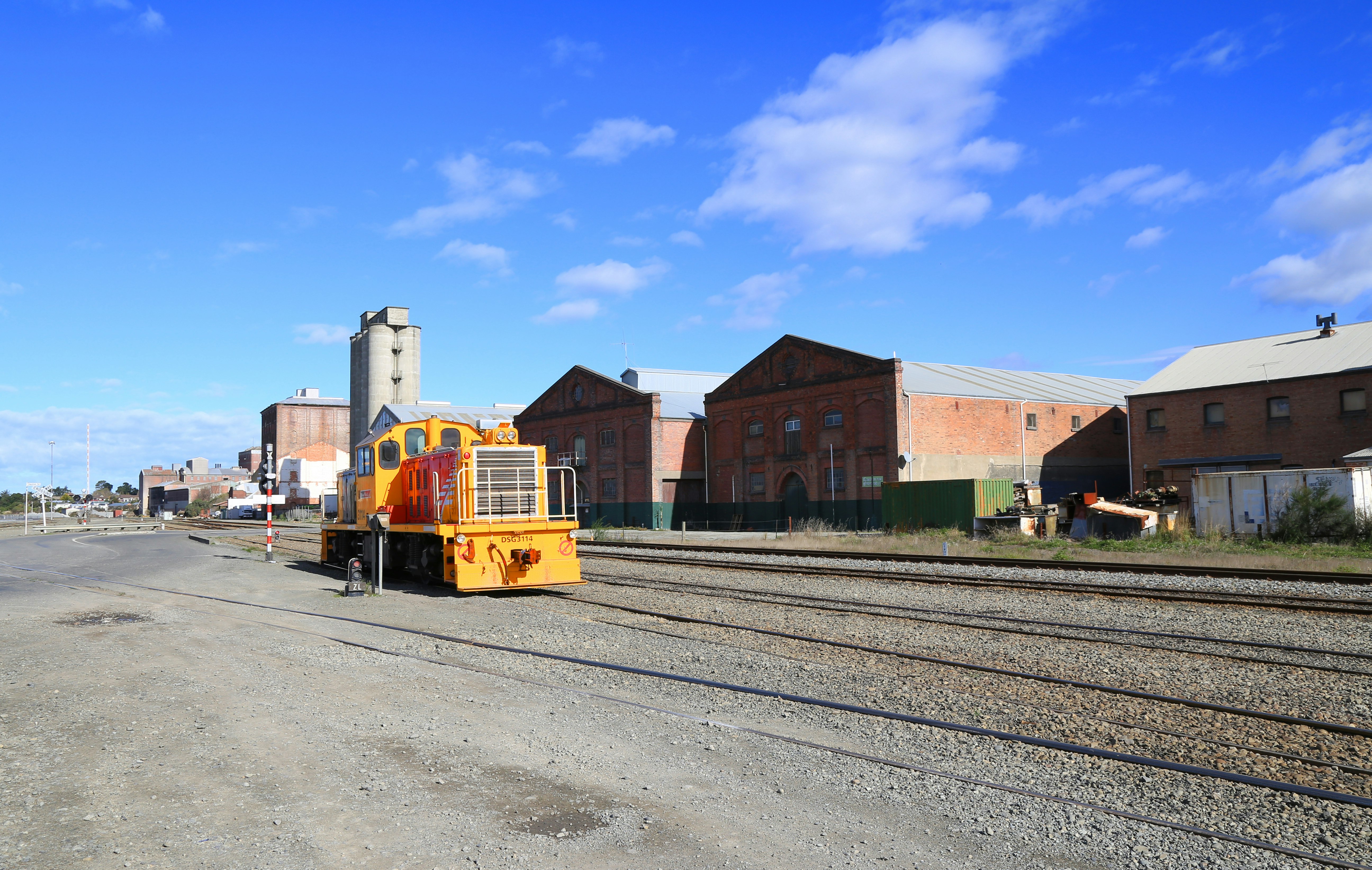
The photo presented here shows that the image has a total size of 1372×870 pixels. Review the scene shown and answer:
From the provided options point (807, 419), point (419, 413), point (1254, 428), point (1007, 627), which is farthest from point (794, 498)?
point (419, 413)

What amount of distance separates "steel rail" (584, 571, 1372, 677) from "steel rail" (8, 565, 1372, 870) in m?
5.10

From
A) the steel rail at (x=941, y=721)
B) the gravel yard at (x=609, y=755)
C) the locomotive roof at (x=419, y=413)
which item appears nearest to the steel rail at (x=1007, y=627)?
the gravel yard at (x=609, y=755)

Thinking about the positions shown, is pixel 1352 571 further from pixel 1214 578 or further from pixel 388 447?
pixel 388 447

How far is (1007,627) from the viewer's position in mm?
11969

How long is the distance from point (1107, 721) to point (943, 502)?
2817 centimetres

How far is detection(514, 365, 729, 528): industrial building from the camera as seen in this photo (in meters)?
51.2

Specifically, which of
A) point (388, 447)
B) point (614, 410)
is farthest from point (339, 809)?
point (614, 410)

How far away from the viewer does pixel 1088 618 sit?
41.0 ft

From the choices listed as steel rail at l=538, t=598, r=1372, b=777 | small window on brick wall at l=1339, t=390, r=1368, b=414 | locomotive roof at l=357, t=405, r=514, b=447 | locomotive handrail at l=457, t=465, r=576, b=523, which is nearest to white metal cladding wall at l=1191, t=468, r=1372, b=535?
small window on brick wall at l=1339, t=390, r=1368, b=414

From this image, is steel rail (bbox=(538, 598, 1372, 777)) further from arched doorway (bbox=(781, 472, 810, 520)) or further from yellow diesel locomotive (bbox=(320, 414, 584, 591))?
arched doorway (bbox=(781, 472, 810, 520))

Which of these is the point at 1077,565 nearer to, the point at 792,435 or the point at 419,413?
the point at 792,435

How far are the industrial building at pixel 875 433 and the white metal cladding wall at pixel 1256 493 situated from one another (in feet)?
49.4

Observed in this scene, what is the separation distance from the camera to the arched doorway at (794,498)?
45.2m

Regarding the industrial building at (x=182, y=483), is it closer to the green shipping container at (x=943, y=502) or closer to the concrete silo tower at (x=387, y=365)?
the concrete silo tower at (x=387, y=365)
